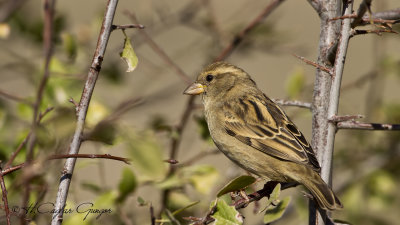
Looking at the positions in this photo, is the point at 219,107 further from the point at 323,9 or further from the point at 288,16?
the point at 288,16

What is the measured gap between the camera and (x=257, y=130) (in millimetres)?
4227

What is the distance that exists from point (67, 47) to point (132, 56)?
971 millimetres

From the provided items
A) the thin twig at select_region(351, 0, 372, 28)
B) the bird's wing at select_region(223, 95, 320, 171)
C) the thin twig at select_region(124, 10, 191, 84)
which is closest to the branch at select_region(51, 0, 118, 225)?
the thin twig at select_region(351, 0, 372, 28)

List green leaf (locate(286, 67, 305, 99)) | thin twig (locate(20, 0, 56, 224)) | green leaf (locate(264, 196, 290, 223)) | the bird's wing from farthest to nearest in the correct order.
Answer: green leaf (locate(286, 67, 305, 99)) < the bird's wing < green leaf (locate(264, 196, 290, 223)) < thin twig (locate(20, 0, 56, 224))

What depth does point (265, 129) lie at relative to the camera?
421cm

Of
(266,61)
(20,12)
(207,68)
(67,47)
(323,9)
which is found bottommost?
(323,9)

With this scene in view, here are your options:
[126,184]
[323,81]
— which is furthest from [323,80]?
[126,184]

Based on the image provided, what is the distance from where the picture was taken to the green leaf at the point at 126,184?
9.52 ft

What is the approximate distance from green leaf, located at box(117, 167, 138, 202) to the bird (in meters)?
1.11

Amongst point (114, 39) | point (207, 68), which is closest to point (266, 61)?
point (114, 39)

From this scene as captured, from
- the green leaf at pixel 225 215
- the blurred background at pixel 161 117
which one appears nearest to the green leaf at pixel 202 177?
the blurred background at pixel 161 117

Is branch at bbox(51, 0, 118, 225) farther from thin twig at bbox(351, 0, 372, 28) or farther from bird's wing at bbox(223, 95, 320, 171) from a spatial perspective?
bird's wing at bbox(223, 95, 320, 171)

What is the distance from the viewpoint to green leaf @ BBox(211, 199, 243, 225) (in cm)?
231

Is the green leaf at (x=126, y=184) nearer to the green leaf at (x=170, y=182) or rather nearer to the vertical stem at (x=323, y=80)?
the green leaf at (x=170, y=182)
